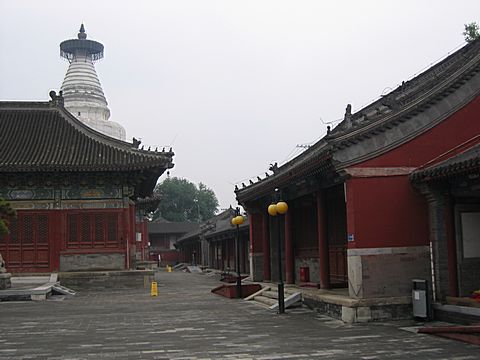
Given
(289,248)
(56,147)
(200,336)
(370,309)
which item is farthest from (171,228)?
(200,336)

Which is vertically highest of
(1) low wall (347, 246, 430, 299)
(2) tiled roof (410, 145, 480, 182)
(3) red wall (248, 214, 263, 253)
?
(2) tiled roof (410, 145, 480, 182)

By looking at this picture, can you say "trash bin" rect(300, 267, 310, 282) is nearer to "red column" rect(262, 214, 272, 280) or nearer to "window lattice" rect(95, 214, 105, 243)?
"red column" rect(262, 214, 272, 280)

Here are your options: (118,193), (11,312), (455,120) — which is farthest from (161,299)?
(455,120)

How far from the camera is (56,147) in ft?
96.0

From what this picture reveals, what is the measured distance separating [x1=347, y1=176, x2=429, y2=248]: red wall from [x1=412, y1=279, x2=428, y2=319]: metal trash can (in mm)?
1117

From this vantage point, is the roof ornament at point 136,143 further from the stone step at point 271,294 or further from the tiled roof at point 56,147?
the stone step at point 271,294

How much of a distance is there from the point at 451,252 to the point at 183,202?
3858 inches

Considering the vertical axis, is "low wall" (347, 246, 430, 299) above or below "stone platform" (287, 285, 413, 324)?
above

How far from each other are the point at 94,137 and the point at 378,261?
19.7 m

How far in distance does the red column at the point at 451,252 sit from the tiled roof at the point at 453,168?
0.96 metres

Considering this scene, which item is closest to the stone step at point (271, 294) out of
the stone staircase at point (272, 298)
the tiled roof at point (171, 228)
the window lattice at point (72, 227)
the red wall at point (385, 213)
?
the stone staircase at point (272, 298)

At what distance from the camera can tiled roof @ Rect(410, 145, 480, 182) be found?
1205 cm

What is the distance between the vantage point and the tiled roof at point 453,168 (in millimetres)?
12045

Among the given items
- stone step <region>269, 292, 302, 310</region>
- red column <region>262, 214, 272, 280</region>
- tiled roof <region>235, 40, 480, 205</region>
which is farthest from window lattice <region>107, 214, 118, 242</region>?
tiled roof <region>235, 40, 480, 205</region>
